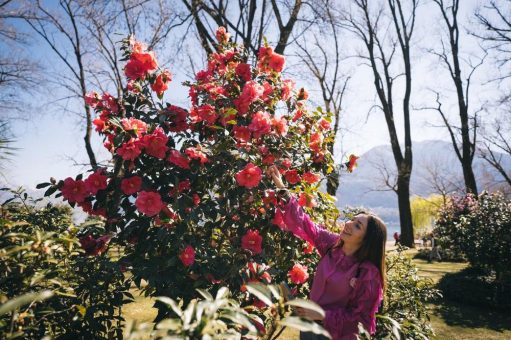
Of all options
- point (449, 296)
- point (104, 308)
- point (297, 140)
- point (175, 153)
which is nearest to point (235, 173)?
point (175, 153)

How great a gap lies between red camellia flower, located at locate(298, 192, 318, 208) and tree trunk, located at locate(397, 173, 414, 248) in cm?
1404

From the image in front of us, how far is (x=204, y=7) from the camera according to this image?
859 cm

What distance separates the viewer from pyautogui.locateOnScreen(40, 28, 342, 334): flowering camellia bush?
225 cm

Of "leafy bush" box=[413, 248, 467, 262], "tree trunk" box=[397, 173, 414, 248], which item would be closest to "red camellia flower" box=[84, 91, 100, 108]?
"leafy bush" box=[413, 248, 467, 262]

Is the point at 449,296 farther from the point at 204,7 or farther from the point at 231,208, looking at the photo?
the point at 204,7

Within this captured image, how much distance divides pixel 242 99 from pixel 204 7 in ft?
23.0

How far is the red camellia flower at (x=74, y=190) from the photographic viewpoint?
2252 millimetres

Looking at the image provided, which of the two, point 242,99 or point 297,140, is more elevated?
point 242,99

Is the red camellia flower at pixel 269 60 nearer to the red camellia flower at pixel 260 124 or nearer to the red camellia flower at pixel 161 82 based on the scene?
the red camellia flower at pixel 260 124

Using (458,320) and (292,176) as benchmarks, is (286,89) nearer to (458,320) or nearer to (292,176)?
(292,176)

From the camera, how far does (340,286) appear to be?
7.25 ft

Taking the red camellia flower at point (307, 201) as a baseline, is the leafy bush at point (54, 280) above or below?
below

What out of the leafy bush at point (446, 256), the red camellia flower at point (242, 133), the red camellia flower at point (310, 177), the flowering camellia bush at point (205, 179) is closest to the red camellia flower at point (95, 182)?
the flowering camellia bush at point (205, 179)

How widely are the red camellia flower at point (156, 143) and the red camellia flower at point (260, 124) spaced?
63 centimetres
